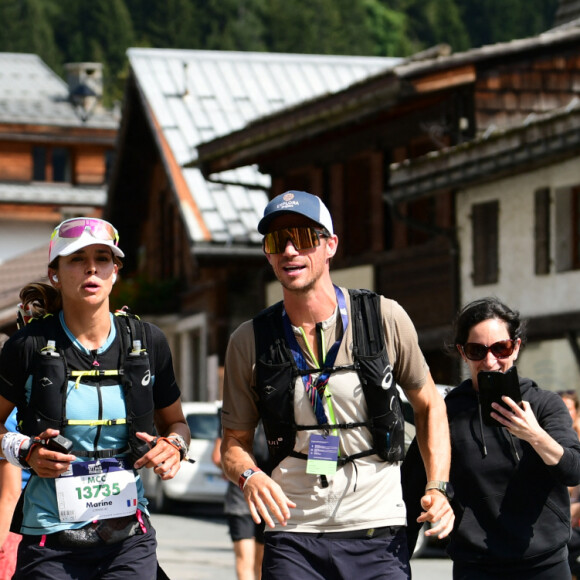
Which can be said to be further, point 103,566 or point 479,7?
point 479,7

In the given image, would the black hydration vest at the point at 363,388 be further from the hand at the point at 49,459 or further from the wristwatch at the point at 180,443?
the hand at the point at 49,459

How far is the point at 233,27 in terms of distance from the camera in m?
112

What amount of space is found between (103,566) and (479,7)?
101938mm

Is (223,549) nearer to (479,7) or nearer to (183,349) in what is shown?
(183,349)

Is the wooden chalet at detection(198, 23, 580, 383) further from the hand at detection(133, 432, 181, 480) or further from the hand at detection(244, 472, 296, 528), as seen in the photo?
the hand at detection(244, 472, 296, 528)

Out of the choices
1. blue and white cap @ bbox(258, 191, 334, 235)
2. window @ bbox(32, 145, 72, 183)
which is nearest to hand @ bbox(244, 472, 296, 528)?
blue and white cap @ bbox(258, 191, 334, 235)

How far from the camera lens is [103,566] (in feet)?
20.0

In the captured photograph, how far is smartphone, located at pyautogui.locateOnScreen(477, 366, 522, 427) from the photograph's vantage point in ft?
21.0

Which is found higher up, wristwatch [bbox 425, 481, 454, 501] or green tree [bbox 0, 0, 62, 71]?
green tree [bbox 0, 0, 62, 71]

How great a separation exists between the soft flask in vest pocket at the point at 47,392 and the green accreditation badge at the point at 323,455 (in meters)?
0.91

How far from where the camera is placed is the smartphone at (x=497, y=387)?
21.0 ft

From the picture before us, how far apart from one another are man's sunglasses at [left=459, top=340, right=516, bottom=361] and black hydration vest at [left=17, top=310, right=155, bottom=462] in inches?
51.6

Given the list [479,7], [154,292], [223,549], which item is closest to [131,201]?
[154,292]

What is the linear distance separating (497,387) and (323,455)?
2.91 feet
